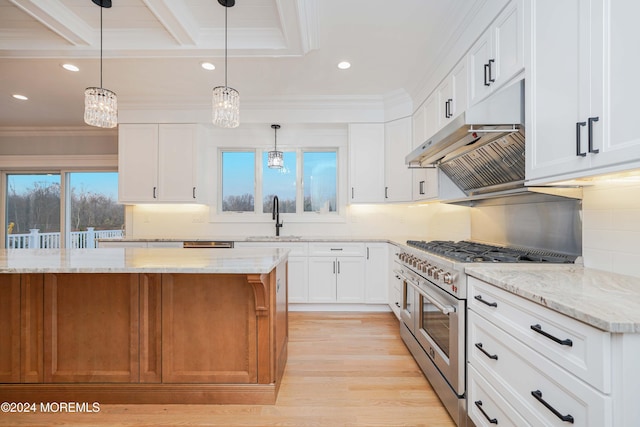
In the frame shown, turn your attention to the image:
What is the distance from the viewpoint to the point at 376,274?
3.69 metres

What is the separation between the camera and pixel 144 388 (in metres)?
1.87

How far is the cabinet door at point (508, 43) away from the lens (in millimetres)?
1628

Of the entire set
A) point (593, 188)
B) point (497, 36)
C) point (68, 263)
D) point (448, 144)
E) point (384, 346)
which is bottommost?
point (384, 346)

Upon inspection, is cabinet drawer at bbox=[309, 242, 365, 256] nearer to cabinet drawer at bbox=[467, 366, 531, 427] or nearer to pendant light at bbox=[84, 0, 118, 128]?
cabinet drawer at bbox=[467, 366, 531, 427]

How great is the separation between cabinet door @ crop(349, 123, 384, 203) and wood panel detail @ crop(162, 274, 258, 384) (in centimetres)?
243

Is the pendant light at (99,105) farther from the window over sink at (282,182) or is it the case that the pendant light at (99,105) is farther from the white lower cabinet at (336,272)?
the white lower cabinet at (336,272)

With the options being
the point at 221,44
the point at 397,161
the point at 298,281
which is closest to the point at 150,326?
the point at 298,281

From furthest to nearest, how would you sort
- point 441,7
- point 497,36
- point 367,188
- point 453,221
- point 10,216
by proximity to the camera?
point 10,216 → point 367,188 → point 453,221 → point 441,7 → point 497,36

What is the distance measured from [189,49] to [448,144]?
2385mm

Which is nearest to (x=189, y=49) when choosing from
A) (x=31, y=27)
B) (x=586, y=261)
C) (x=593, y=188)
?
(x=31, y=27)

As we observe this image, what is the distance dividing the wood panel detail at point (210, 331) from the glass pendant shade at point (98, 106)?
143 centimetres

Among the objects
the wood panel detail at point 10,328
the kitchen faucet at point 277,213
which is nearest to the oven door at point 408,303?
the kitchen faucet at point 277,213

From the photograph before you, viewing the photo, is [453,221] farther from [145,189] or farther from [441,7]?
[145,189]

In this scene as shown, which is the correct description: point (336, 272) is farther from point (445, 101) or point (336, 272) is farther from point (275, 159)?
point (445, 101)
